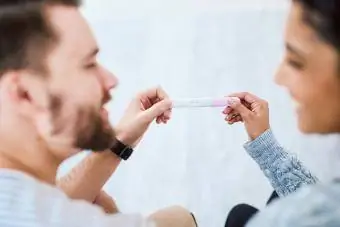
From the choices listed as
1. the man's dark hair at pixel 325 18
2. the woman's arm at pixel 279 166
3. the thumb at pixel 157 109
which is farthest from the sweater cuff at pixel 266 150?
the man's dark hair at pixel 325 18

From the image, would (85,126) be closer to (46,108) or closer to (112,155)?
(46,108)

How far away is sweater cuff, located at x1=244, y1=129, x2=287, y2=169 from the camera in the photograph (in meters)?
0.66

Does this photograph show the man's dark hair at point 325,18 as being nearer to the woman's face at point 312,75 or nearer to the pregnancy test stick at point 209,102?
the woman's face at point 312,75

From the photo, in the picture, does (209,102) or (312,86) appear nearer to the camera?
(312,86)

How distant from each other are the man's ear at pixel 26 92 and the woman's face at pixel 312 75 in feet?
0.69

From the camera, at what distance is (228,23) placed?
99cm

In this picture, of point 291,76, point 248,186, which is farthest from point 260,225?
point 248,186

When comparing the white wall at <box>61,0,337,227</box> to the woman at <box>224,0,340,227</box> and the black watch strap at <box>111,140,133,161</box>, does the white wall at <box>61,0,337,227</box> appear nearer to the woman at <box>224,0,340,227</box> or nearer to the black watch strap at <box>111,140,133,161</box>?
the black watch strap at <box>111,140,133,161</box>

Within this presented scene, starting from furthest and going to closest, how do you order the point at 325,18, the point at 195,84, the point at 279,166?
the point at 195,84, the point at 279,166, the point at 325,18

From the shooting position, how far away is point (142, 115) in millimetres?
706

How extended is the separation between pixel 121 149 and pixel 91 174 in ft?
0.14

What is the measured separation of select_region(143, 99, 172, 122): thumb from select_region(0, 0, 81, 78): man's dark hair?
0.20m

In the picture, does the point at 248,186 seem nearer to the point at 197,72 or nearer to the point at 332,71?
the point at 197,72

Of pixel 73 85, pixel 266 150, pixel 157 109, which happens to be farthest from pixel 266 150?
pixel 73 85
